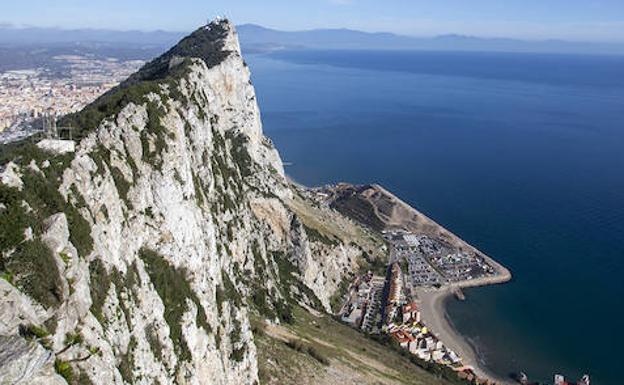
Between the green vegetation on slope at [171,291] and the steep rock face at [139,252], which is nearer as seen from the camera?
the steep rock face at [139,252]

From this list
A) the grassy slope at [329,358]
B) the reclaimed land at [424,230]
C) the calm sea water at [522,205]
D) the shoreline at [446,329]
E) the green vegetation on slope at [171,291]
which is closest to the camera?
the green vegetation on slope at [171,291]

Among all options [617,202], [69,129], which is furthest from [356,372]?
[617,202]

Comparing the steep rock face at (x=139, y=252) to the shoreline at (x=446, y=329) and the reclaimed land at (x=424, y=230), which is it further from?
the reclaimed land at (x=424, y=230)

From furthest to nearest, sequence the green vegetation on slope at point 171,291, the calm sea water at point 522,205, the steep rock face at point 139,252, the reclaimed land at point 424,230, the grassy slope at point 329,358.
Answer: the calm sea water at point 522,205
the reclaimed land at point 424,230
the grassy slope at point 329,358
the green vegetation on slope at point 171,291
the steep rock face at point 139,252

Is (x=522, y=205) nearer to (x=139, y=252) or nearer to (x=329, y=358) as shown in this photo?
(x=329, y=358)

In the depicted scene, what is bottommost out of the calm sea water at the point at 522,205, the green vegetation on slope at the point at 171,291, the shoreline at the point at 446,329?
the shoreline at the point at 446,329

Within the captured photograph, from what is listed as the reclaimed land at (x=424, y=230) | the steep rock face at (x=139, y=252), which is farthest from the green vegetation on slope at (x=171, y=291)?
the reclaimed land at (x=424, y=230)

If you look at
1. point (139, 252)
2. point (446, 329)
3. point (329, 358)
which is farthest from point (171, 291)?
point (446, 329)

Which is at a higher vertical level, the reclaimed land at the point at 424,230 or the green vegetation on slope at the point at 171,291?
the green vegetation on slope at the point at 171,291
